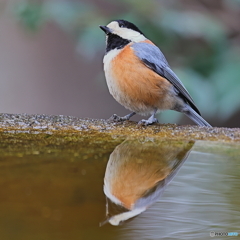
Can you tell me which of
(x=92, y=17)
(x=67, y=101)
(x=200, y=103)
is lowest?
(x=67, y=101)

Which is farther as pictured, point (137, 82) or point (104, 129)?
point (137, 82)

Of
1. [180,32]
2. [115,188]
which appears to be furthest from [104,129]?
[180,32]

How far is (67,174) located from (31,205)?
1.06 feet

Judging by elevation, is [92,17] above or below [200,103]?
above

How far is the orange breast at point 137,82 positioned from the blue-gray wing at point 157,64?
49mm

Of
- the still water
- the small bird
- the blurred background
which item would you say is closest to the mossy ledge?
the still water

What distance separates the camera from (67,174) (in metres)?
1.68

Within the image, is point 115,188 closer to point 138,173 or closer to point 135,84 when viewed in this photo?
point 138,173

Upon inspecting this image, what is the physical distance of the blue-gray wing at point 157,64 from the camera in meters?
3.23

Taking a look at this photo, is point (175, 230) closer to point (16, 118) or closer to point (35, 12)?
point (16, 118)

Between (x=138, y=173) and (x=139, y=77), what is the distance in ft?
4.76

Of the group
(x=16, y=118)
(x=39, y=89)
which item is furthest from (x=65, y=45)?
(x=16, y=118)

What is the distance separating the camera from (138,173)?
1727mm

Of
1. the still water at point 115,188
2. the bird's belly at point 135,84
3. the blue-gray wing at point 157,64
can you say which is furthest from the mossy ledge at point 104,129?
the blue-gray wing at point 157,64
